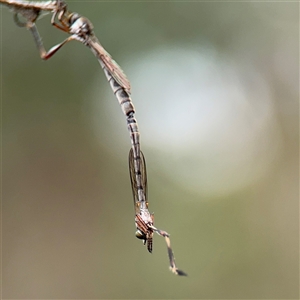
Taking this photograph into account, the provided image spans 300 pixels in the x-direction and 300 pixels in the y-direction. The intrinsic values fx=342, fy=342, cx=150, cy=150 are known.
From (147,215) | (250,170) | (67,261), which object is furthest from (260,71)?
(147,215)

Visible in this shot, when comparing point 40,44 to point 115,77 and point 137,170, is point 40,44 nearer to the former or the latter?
point 115,77

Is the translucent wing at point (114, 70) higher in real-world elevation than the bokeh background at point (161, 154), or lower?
lower

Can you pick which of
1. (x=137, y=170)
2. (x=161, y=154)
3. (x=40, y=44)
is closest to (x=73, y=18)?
(x=40, y=44)

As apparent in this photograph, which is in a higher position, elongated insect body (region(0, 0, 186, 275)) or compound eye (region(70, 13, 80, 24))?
compound eye (region(70, 13, 80, 24))

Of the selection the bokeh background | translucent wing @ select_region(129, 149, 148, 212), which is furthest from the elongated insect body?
the bokeh background

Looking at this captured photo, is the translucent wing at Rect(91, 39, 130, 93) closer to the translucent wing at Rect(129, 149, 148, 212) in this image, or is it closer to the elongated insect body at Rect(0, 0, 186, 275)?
the elongated insect body at Rect(0, 0, 186, 275)

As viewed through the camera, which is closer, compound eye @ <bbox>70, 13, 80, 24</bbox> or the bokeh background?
compound eye @ <bbox>70, 13, 80, 24</bbox>

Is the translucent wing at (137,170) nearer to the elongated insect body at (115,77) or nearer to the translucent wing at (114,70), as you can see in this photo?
the elongated insect body at (115,77)

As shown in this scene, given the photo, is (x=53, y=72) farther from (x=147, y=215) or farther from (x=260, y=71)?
(x=147, y=215)

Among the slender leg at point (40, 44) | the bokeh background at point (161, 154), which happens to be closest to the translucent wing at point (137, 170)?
the slender leg at point (40, 44)
